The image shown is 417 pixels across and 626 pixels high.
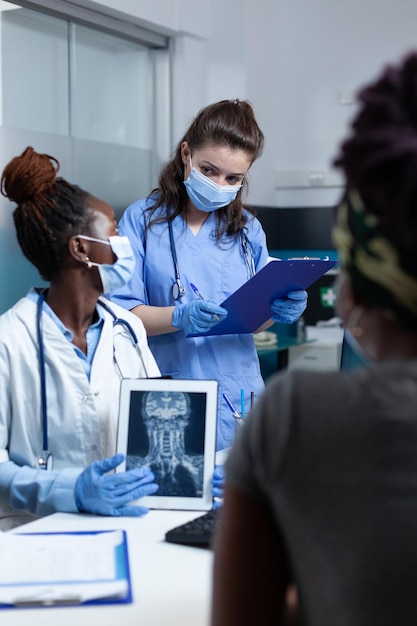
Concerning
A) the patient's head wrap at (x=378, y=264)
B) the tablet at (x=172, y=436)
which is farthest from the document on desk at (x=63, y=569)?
the patient's head wrap at (x=378, y=264)

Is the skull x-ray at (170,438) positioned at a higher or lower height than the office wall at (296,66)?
lower

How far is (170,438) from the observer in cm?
162

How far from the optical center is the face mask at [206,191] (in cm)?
243

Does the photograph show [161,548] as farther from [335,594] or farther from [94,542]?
[335,594]

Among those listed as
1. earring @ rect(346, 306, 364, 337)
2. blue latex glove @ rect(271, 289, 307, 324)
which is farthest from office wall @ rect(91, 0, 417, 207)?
earring @ rect(346, 306, 364, 337)

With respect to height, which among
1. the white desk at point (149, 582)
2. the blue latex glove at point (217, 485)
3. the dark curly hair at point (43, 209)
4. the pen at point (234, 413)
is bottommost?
the white desk at point (149, 582)

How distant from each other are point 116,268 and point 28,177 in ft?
0.86

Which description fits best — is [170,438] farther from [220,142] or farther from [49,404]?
[220,142]

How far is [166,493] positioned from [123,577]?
0.38 m

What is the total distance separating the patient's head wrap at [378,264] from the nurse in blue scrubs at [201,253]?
1608 mm

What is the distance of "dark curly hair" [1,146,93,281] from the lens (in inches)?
68.7

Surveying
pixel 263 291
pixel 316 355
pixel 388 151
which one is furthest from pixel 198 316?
pixel 316 355

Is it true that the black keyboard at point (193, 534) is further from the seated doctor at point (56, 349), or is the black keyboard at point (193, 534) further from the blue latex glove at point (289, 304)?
the blue latex glove at point (289, 304)

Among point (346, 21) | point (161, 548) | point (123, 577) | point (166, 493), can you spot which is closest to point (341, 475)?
point (123, 577)
